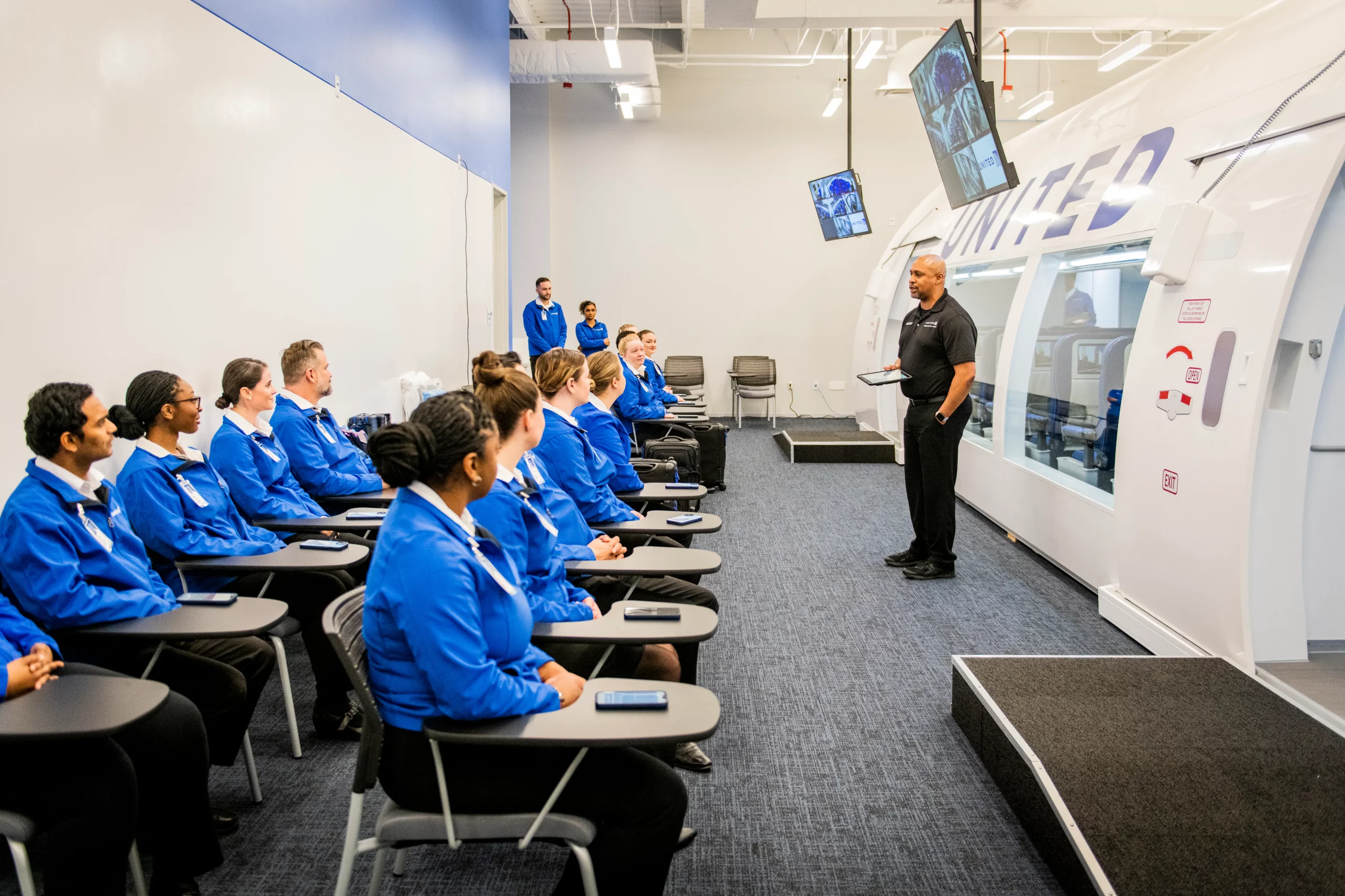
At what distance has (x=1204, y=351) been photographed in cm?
361

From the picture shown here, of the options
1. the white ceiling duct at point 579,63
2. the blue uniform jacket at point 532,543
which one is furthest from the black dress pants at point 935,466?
the white ceiling duct at point 579,63

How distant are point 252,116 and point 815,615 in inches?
135

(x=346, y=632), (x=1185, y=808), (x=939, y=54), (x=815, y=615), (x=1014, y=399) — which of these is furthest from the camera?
(x=1014, y=399)

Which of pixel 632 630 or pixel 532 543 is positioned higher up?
pixel 532 543

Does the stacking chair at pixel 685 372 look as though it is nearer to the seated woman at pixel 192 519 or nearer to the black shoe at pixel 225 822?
the seated woman at pixel 192 519

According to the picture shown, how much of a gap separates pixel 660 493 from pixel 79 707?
235cm

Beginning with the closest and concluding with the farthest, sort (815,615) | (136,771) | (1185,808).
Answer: (136,771), (1185,808), (815,615)

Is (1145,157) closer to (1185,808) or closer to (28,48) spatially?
(1185,808)

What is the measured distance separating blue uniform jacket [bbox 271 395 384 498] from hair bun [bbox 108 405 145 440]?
109cm

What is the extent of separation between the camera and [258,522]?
3455mm

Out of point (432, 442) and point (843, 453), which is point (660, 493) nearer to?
Result: point (432, 442)

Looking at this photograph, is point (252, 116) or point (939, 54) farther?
point (939, 54)

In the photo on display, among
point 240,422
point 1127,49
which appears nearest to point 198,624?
point 240,422

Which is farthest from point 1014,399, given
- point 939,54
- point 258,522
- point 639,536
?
point 258,522
